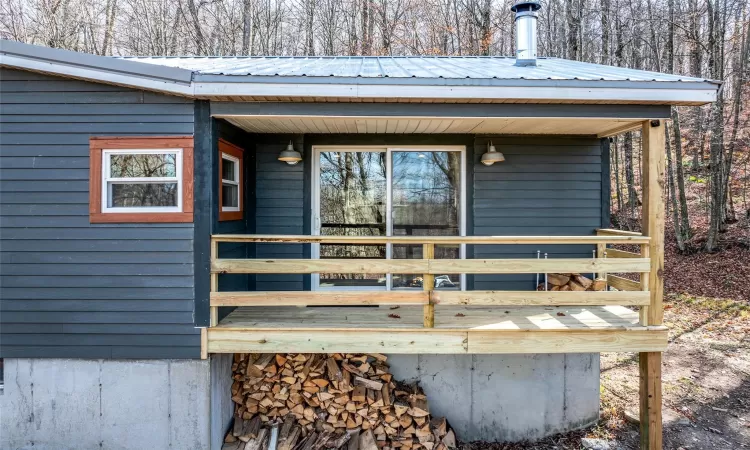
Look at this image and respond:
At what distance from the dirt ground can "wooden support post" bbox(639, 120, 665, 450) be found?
81cm

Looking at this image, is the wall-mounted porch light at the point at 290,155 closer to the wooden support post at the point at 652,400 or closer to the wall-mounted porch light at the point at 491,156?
the wall-mounted porch light at the point at 491,156

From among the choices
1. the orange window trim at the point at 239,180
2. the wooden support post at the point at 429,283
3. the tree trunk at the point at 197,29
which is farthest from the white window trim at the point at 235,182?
the tree trunk at the point at 197,29

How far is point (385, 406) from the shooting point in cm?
411

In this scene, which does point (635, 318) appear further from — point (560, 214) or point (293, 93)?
point (293, 93)

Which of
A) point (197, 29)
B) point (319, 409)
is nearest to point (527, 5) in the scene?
point (319, 409)

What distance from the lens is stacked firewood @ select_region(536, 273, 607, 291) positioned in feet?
15.7

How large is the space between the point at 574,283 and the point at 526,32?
10.6ft

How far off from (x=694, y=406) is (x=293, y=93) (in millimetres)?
6038

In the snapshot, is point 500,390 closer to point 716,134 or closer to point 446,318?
point 446,318

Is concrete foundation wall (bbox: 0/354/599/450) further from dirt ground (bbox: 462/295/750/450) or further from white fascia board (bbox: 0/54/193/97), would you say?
dirt ground (bbox: 462/295/750/450)

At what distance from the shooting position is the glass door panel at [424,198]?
5.17 metres

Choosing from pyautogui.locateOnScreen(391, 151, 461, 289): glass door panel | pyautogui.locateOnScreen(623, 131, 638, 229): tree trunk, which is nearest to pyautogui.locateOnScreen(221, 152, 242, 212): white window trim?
pyautogui.locateOnScreen(391, 151, 461, 289): glass door panel

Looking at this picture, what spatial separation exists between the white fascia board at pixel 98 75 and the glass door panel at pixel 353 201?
78.9 inches

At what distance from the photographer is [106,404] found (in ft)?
12.2
